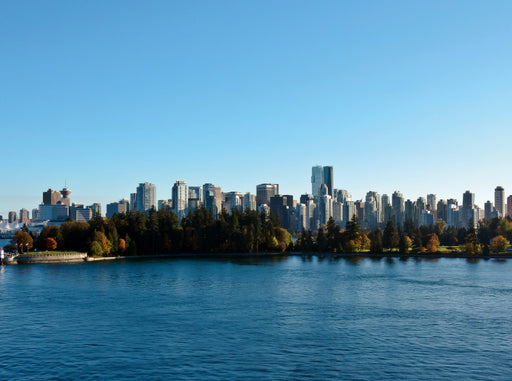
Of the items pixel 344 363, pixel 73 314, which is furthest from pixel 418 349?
pixel 73 314

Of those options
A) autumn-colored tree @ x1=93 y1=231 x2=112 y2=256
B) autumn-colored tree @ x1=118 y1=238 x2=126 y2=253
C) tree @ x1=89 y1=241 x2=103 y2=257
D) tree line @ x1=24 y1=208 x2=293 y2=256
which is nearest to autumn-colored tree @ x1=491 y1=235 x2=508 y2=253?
tree line @ x1=24 y1=208 x2=293 y2=256

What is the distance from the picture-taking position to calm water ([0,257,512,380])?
42.6 meters

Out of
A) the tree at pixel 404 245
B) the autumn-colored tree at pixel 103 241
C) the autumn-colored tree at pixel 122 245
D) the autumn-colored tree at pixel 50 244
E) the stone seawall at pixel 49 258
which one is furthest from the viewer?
the tree at pixel 404 245

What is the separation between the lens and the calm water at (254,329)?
42.6m

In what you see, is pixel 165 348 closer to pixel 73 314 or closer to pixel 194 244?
pixel 73 314

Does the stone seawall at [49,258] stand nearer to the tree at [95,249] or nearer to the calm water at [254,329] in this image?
the tree at [95,249]

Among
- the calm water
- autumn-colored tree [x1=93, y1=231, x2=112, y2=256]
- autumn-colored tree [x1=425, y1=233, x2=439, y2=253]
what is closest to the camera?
the calm water

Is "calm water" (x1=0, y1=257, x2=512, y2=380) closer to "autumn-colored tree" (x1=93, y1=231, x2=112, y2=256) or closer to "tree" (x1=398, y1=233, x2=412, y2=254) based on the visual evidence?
"autumn-colored tree" (x1=93, y1=231, x2=112, y2=256)

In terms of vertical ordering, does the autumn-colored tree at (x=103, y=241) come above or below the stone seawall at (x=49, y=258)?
above

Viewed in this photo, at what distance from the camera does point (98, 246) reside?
159m

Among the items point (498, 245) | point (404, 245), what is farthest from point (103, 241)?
point (498, 245)

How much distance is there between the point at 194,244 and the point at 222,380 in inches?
5885

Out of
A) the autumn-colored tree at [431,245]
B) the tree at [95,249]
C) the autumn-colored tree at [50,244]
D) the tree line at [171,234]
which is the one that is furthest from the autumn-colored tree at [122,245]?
the autumn-colored tree at [431,245]

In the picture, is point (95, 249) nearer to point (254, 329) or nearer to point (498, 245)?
point (254, 329)
